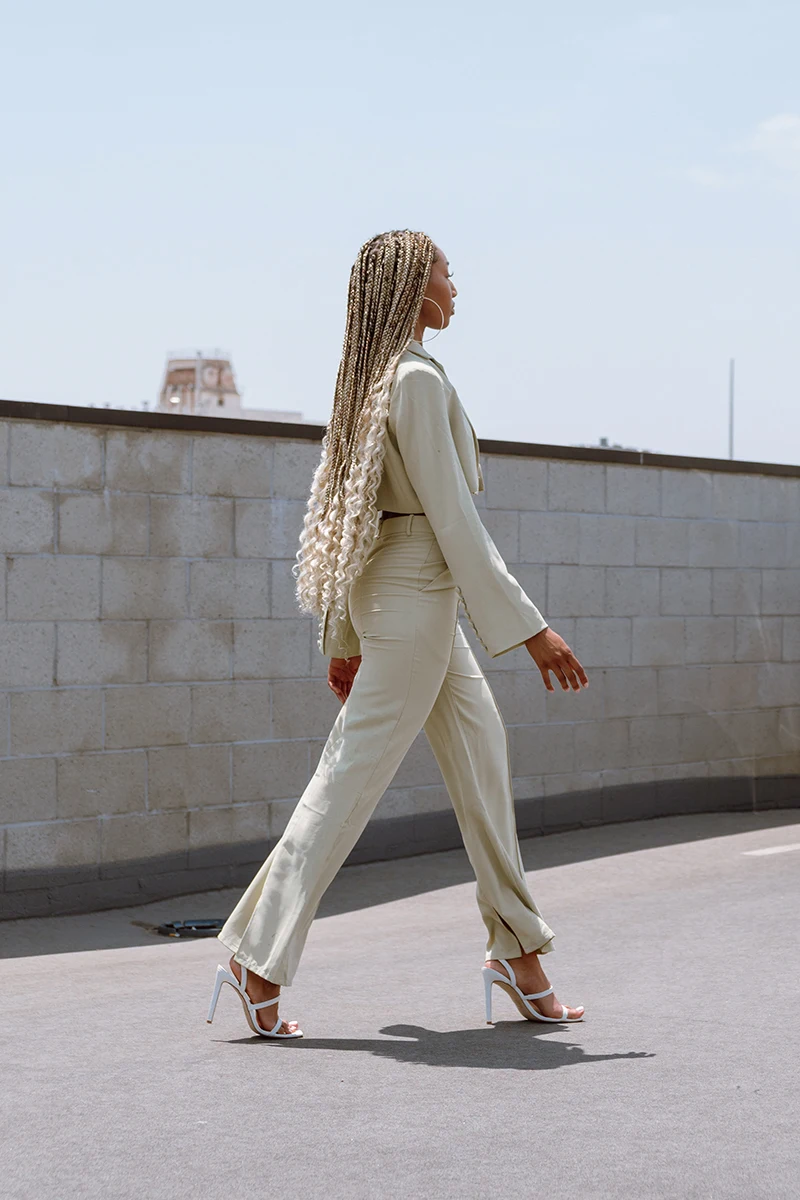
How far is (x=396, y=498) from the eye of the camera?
406cm

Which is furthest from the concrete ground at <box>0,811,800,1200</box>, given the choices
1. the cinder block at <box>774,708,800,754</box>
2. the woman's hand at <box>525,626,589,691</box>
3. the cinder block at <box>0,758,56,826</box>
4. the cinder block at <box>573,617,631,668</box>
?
the cinder block at <box>774,708,800,754</box>

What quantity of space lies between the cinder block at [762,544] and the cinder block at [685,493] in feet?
1.11

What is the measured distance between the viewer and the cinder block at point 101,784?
6215 mm

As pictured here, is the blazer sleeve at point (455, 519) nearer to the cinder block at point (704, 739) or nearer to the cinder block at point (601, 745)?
the cinder block at point (601, 745)

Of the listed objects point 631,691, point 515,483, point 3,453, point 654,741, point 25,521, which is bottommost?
point 654,741

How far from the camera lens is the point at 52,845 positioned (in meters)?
6.17

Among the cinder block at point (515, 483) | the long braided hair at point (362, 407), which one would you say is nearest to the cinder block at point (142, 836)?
the cinder block at point (515, 483)

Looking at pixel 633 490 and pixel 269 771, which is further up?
pixel 633 490

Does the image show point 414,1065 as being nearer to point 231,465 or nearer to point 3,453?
point 3,453

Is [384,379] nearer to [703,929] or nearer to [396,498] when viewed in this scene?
[396,498]

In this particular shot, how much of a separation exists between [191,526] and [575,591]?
2.37m

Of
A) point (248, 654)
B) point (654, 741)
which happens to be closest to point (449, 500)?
point (248, 654)

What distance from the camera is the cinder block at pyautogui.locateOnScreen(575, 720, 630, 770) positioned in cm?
807

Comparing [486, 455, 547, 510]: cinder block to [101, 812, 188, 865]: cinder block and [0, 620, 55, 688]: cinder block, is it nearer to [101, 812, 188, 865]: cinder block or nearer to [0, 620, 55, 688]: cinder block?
[101, 812, 188, 865]: cinder block
